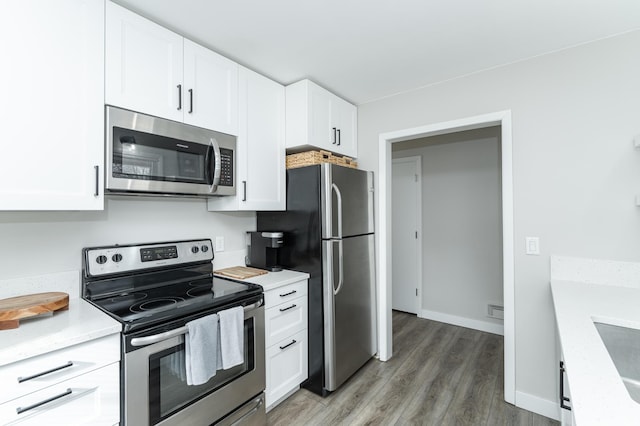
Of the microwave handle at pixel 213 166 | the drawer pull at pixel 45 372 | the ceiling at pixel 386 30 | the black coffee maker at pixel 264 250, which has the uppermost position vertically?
the ceiling at pixel 386 30

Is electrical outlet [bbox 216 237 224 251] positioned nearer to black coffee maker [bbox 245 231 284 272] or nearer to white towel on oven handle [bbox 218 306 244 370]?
black coffee maker [bbox 245 231 284 272]

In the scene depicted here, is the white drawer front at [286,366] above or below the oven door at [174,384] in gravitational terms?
below

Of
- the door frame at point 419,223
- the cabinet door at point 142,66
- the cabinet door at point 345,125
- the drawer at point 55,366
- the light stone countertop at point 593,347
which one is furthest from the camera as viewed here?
the door frame at point 419,223

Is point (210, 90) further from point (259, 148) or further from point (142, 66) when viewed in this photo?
point (259, 148)

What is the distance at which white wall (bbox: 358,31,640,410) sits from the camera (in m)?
1.81

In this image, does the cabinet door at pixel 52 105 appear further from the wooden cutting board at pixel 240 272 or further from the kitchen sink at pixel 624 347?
the kitchen sink at pixel 624 347

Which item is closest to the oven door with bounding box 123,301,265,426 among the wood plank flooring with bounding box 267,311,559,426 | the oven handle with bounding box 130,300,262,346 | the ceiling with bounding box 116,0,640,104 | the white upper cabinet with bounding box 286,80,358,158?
the oven handle with bounding box 130,300,262,346

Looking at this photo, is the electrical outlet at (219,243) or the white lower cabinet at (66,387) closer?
the white lower cabinet at (66,387)

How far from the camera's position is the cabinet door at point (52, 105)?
1229 mm

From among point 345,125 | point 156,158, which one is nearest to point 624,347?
point 345,125

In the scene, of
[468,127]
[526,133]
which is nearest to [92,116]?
[468,127]

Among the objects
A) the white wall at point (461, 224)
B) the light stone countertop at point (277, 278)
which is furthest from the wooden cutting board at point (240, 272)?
the white wall at point (461, 224)

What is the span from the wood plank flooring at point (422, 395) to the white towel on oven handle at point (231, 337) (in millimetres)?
717

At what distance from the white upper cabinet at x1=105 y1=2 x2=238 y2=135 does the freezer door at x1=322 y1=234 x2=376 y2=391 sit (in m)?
1.21
